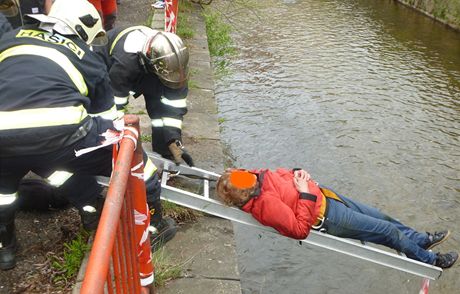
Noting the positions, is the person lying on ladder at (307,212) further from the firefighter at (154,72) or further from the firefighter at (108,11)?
the firefighter at (108,11)

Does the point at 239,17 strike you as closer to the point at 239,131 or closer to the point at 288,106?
the point at 288,106

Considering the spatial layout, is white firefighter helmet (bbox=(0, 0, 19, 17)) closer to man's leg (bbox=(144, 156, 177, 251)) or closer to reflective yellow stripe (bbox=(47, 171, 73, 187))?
reflective yellow stripe (bbox=(47, 171, 73, 187))

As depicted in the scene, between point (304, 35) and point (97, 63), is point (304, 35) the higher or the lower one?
the lower one

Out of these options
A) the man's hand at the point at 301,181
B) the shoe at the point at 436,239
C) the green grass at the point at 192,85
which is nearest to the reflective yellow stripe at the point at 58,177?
the man's hand at the point at 301,181

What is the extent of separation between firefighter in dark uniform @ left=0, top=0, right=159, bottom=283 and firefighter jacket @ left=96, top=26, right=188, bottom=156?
1.87 ft

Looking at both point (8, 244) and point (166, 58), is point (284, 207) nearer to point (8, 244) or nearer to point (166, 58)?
point (166, 58)

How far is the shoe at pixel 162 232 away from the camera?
10.0 feet

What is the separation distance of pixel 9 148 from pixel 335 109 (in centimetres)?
486

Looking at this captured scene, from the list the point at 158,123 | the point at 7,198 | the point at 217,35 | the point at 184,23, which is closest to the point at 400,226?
the point at 158,123

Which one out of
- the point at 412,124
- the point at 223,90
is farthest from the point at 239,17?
the point at 412,124

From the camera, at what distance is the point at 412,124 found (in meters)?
5.99

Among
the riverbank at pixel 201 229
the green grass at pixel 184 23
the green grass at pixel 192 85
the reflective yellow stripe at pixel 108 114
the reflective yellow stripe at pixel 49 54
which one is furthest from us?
the green grass at pixel 184 23

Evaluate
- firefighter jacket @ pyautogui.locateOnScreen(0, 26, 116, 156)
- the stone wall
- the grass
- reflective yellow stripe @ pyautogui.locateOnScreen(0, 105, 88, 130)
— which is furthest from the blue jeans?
the stone wall

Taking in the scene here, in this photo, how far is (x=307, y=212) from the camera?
9.89 ft
